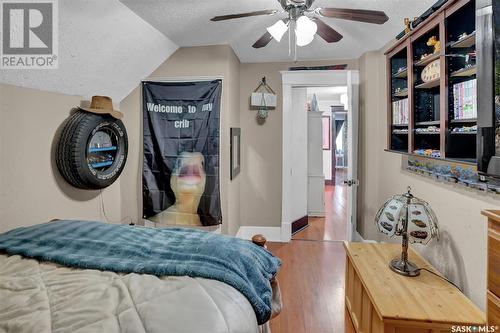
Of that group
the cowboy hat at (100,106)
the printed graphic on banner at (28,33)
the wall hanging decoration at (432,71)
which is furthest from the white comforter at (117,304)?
the wall hanging decoration at (432,71)

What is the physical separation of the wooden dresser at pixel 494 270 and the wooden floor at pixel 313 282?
1.31 m

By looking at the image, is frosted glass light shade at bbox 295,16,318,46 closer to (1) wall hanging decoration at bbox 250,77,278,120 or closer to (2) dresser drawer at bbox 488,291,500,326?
(2) dresser drawer at bbox 488,291,500,326

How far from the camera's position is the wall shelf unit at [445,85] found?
5.54 ft

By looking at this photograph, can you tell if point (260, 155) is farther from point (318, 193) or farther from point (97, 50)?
point (97, 50)

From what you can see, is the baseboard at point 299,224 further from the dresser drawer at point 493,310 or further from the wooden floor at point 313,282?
the dresser drawer at point 493,310

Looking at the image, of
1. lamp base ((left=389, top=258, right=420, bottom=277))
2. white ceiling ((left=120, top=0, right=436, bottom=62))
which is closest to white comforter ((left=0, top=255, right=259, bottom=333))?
lamp base ((left=389, top=258, right=420, bottom=277))

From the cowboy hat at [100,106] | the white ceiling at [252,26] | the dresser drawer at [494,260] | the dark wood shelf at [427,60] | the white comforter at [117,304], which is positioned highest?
the white ceiling at [252,26]

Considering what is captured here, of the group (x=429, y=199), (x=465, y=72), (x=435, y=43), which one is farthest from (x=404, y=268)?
(x=435, y=43)

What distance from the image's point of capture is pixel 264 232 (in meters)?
4.05

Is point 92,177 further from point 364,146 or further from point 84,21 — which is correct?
point 364,146

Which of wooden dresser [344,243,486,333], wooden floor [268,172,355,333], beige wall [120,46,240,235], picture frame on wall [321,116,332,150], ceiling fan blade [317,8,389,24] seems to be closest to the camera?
wooden dresser [344,243,486,333]

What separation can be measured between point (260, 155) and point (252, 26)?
1.72m

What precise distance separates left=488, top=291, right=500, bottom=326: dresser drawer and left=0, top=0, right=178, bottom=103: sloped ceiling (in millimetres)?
2604

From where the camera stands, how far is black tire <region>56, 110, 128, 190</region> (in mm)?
2256
